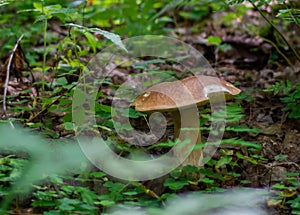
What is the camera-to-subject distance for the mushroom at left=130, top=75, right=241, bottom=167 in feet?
7.37

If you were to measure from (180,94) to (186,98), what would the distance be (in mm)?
43

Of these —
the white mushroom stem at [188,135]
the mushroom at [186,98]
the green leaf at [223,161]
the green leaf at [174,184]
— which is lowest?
the green leaf at [174,184]

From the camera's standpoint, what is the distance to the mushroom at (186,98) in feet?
7.37

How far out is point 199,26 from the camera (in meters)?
6.90

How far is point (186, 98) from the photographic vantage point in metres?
2.25

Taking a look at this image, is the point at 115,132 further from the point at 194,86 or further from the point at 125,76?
the point at 125,76

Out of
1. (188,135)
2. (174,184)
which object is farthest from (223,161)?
(174,184)

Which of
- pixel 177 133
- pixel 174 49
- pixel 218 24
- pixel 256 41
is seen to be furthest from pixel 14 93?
pixel 218 24

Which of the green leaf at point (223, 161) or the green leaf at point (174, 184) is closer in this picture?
the green leaf at point (174, 184)

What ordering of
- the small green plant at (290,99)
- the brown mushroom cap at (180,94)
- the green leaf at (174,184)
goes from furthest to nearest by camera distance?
1. the small green plant at (290,99)
2. the brown mushroom cap at (180,94)
3. the green leaf at (174,184)

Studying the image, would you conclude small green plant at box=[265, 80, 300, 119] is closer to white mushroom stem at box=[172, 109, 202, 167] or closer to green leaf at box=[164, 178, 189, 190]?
white mushroom stem at box=[172, 109, 202, 167]

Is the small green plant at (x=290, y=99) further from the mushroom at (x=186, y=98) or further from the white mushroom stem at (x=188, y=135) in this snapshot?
the white mushroom stem at (x=188, y=135)

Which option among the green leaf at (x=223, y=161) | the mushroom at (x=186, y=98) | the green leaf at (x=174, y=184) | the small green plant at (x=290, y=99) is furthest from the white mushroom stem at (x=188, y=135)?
the small green plant at (x=290, y=99)

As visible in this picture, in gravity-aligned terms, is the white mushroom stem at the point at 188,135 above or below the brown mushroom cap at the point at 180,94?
below
